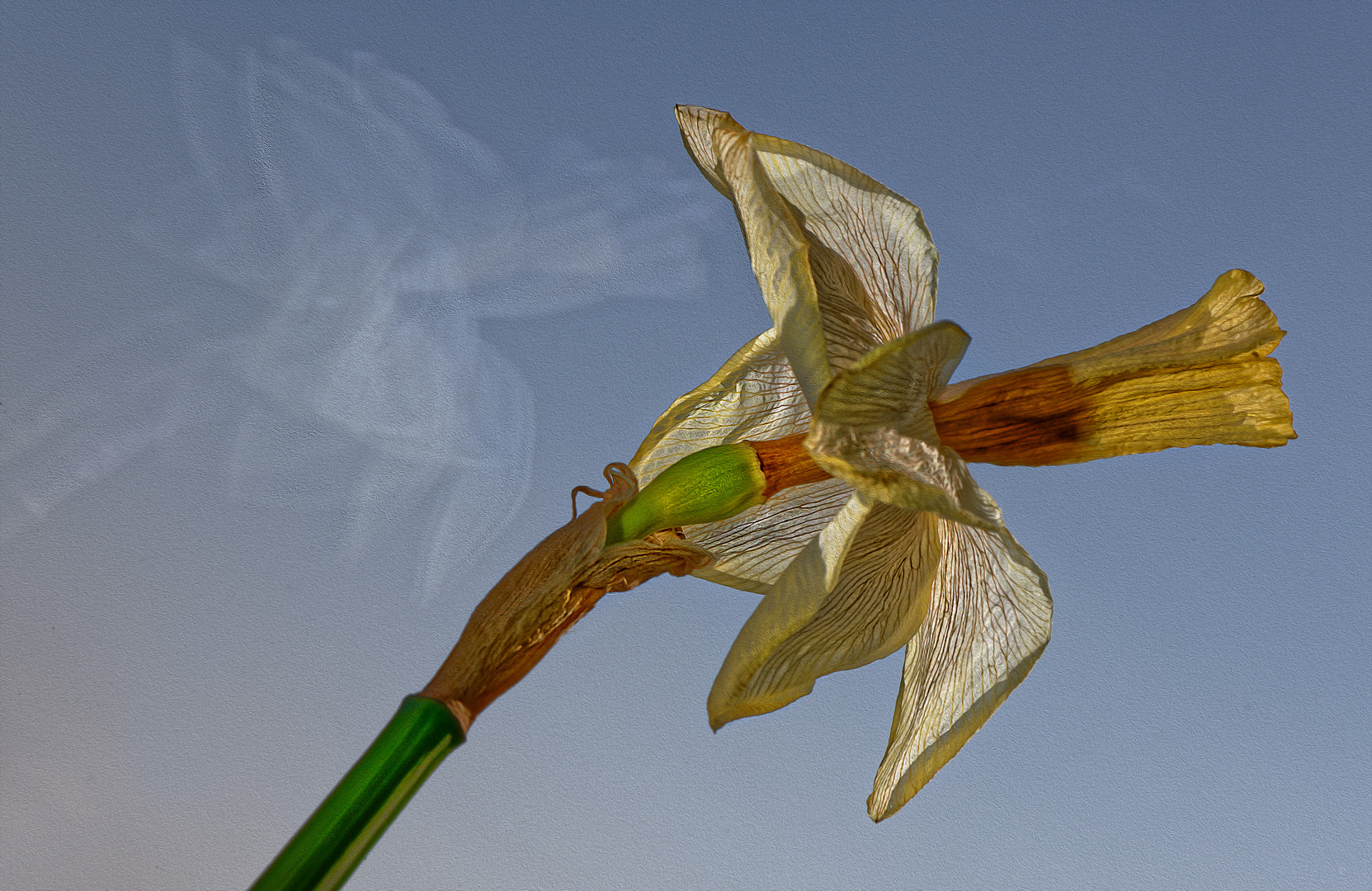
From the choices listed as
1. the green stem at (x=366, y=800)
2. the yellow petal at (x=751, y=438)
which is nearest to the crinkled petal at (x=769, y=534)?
the yellow petal at (x=751, y=438)

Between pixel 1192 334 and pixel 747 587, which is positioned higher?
pixel 1192 334

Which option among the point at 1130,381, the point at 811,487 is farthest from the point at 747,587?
the point at 1130,381

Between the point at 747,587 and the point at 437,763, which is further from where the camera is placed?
the point at 747,587

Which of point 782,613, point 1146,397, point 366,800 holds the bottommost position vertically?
point 366,800

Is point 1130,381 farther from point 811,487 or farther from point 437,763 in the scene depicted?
point 437,763

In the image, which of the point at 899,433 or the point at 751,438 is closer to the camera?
the point at 899,433

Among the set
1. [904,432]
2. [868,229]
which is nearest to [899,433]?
[904,432]

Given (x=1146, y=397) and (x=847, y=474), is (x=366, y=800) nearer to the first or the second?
(x=847, y=474)

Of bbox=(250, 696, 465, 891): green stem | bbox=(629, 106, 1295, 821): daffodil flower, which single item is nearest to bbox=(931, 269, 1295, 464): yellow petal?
bbox=(629, 106, 1295, 821): daffodil flower

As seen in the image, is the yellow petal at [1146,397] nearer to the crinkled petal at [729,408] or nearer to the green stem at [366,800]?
the crinkled petal at [729,408]
